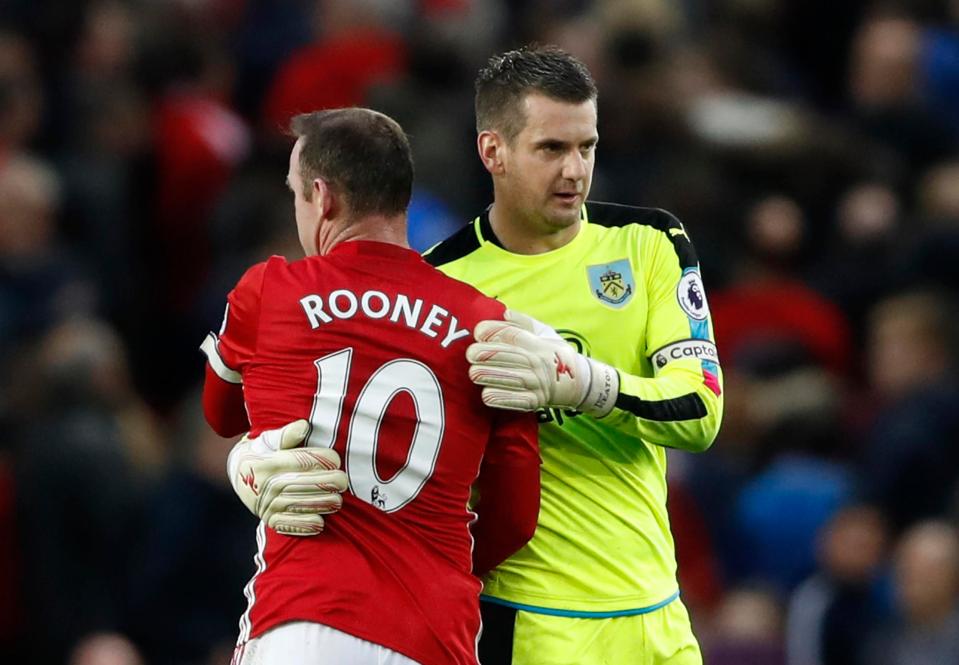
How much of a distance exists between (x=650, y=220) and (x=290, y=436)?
1293 mm

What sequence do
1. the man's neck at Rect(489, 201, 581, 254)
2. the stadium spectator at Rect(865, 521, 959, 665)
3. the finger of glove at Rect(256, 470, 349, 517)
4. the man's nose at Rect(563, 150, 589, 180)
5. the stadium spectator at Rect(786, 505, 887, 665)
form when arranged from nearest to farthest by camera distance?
1. the finger of glove at Rect(256, 470, 349, 517)
2. the man's nose at Rect(563, 150, 589, 180)
3. the man's neck at Rect(489, 201, 581, 254)
4. the stadium spectator at Rect(865, 521, 959, 665)
5. the stadium spectator at Rect(786, 505, 887, 665)

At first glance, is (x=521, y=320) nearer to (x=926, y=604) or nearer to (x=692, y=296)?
(x=692, y=296)

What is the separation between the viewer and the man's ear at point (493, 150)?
5523 mm

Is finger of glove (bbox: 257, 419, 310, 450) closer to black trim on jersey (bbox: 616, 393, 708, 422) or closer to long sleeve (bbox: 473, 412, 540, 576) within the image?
long sleeve (bbox: 473, 412, 540, 576)

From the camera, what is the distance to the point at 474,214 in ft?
33.7

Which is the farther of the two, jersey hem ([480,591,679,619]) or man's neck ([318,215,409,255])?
jersey hem ([480,591,679,619])

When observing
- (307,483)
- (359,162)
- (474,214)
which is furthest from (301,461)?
(474,214)

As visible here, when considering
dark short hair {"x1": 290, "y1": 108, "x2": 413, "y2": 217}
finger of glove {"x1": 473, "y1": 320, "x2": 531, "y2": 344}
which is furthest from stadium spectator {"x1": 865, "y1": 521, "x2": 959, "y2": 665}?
dark short hair {"x1": 290, "y1": 108, "x2": 413, "y2": 217}

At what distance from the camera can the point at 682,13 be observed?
12414 mm

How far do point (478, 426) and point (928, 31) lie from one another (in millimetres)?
7076

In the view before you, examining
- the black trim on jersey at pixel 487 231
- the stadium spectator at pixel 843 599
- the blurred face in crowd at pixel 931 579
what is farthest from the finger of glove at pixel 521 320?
the stadium spectator at pixel 843 599

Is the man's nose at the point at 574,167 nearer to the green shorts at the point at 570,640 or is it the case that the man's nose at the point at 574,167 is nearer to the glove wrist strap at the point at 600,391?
the glove wrist strap at the point at 600,391

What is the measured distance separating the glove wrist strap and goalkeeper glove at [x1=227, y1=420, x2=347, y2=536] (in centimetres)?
66

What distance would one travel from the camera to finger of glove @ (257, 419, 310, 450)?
495cm
